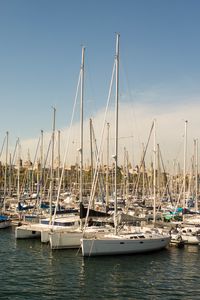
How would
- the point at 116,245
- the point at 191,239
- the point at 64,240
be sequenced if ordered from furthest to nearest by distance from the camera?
1. the point at 191,239
2. the point at 64,240
3. the point at 116,245

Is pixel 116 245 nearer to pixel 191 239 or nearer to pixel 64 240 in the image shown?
pixel 64 240

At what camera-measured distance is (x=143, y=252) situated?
30.3m

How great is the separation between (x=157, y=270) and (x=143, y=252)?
15.5ft

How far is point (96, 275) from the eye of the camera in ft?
79.1

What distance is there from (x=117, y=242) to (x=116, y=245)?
0.24 meters

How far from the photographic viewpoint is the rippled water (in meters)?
20.5

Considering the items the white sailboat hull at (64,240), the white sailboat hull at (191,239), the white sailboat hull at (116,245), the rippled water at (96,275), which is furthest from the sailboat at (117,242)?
the white sailboat hull at (191,239)

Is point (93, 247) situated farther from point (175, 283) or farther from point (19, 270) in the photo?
point (175, 283)

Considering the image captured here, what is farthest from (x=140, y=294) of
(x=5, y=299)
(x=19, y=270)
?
(x=19, y=270)

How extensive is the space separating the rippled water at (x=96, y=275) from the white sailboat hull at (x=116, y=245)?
1.69 feet

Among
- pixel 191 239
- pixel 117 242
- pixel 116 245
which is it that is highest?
pixel 117 242

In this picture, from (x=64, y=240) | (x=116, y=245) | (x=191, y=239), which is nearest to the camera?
(x=116, y=245)

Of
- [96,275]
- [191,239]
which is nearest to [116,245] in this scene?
[96,275]

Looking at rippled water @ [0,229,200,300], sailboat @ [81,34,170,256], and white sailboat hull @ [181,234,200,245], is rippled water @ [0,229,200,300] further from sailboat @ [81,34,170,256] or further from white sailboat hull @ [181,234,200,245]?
white sailboat hull @ [181,234,200,245]
